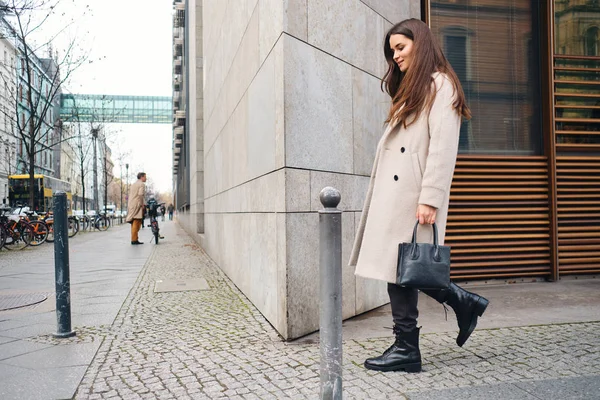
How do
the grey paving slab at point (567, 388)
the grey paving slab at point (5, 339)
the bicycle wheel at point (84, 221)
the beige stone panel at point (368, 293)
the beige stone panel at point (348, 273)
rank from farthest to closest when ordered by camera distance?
the bicycle wheel at point (84, 221) < the beige stone panel at point (368, 293) < the beige stone panel at point (348, 273) < the grey paving slab at point (5, 339) < the grey paving slab at point (567, 388)

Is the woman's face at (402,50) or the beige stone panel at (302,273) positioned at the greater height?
the woman's face at (402,50)

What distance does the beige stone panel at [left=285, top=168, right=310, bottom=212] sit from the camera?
3.96 meters

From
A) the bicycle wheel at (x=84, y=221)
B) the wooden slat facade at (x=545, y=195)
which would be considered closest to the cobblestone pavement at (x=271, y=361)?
the wooden slat facade at (x=545, y=195)

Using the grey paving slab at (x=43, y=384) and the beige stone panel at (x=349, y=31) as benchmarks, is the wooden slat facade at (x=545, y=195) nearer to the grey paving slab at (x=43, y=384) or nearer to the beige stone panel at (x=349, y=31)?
the beige stone panel at (x=349, y=31)

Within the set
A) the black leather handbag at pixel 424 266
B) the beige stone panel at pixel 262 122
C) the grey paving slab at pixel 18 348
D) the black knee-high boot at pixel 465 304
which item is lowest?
the grey paving slab at pixel 18 348

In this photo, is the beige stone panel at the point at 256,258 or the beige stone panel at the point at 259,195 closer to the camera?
the beige stone panel at the point at 259,195

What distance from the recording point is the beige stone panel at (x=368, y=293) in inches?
185

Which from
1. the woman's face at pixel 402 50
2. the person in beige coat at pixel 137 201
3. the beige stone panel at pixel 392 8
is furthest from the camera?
the person in beige coat at pixel 137 201

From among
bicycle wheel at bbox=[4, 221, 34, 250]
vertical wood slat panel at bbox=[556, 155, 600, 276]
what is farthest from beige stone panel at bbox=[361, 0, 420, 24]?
bicycle wheel at bbox=[4, 221, 34, 250]

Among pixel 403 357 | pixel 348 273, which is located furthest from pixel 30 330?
pixel 403 357

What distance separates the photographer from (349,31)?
185 inches

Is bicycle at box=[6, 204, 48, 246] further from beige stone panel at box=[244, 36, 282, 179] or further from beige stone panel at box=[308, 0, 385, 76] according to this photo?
beige stone panel at box=[308, 0, 385, 76]

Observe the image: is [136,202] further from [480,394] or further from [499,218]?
[480,394]

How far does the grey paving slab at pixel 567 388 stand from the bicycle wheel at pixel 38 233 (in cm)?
1417
